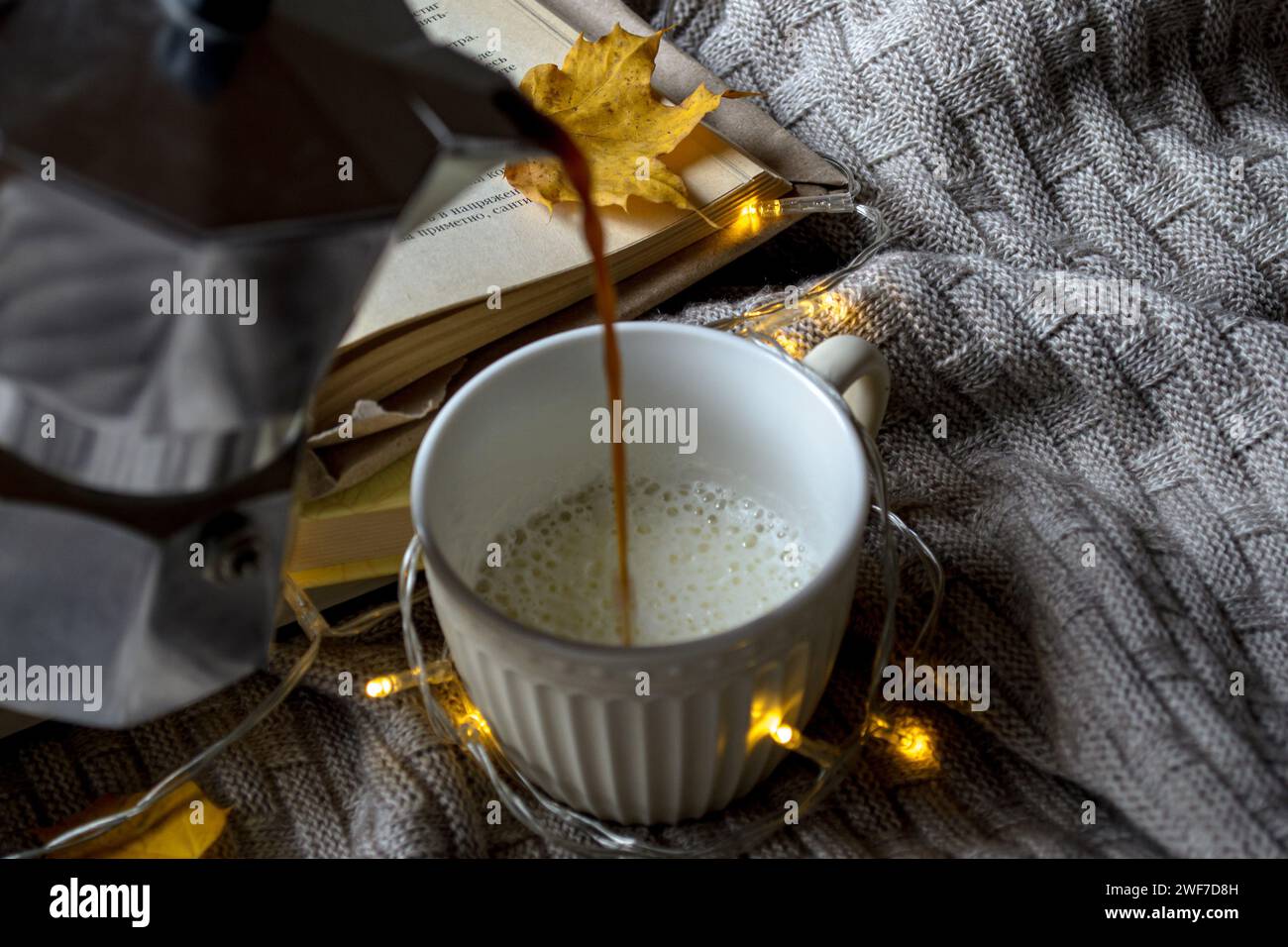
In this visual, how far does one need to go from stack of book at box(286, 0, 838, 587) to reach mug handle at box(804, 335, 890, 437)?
0.17m

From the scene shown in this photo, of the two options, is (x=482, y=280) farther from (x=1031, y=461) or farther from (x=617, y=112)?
(x=1031, y=461)

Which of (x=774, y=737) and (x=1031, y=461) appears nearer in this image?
(x=774, y=737)

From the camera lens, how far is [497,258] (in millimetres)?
685

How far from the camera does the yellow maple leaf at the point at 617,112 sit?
2.36 feet

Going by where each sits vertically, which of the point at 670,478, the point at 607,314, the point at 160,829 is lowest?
the point at 160,829

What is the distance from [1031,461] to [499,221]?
31 cm

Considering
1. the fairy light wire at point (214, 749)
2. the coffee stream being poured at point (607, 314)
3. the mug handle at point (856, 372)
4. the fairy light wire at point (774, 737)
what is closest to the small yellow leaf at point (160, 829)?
the fairy light wire at point (214, 749)

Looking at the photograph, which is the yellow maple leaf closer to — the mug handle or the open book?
the open book

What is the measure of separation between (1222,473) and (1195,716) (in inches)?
6.5

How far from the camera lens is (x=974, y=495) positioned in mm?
685

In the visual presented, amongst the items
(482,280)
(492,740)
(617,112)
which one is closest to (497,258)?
(482,280)
